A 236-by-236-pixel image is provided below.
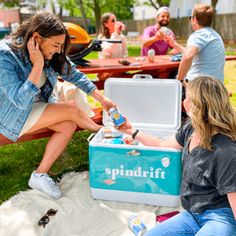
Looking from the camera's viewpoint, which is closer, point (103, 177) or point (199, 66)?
point (103, 177)

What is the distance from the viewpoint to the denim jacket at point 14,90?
7.39 ft

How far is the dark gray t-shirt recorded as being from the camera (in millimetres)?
1683

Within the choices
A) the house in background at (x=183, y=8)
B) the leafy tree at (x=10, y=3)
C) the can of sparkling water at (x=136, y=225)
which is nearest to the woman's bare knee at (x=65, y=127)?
the can of sparkling water at (x=136, y=225)

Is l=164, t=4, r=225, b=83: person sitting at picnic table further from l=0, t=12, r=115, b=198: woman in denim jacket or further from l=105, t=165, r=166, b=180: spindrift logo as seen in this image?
l=105, t=165, r=166, b=180: spindrift logo

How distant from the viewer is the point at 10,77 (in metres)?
2.28

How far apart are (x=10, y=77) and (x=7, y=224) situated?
0.88 meters

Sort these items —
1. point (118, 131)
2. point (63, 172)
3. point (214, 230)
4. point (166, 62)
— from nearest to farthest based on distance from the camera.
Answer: point (214, 230), point (118, 131), point (63, 172), point (166, 62)

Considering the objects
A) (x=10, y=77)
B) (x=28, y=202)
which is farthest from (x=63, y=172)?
(x=10, y=77)

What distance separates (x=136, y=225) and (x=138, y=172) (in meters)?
0.37

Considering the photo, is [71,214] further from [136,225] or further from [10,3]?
[10,3]

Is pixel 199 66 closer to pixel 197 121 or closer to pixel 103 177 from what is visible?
pixel 103 177

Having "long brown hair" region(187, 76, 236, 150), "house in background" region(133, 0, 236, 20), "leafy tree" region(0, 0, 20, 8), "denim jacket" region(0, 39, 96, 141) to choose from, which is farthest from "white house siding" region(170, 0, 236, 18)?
"long brown hair" region(187, 76, 236, 150)

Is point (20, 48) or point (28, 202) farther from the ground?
point (20, 48)

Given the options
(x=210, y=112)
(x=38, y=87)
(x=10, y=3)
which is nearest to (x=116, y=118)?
(x=38, y=87)
